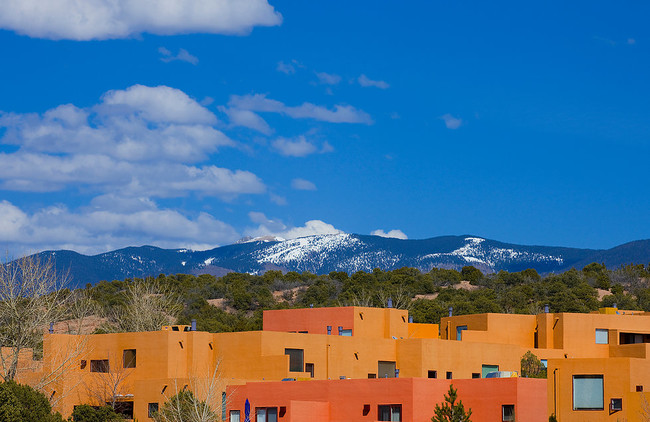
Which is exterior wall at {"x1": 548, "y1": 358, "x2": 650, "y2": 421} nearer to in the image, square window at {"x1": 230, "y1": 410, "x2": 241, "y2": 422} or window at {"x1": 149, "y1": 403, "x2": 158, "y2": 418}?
square window at {"x1": 230, "y1": 410, "x2": 241, "y2": 422}

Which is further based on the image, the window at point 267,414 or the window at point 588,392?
the window at point 267,414

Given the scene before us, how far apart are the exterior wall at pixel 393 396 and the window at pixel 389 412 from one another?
14 centimetres

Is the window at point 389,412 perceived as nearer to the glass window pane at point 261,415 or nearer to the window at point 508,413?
the window at point 508,413

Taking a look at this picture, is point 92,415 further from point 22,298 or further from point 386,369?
point 386,369

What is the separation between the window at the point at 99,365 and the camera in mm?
58188

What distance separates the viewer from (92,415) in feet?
168

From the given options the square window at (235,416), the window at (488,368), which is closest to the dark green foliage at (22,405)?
the square window at (235,416)

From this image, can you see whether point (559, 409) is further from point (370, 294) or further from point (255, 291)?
point (255, 291)

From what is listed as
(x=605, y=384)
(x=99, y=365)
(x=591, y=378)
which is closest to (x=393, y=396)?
(x=591, y=378)

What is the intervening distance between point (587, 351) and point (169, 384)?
26.7m

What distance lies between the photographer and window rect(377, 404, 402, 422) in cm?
4566

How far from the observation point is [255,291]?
382 ft

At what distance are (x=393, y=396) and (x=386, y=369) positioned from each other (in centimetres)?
1401

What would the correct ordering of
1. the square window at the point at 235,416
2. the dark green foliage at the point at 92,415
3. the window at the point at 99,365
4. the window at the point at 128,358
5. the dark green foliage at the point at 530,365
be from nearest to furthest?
the square window at the point at 235,416
the dark green foliage at the point at 92,415
the window at the point at 128,358
the window at the point at 99,365
the dark green foliage at the point at 530,365
